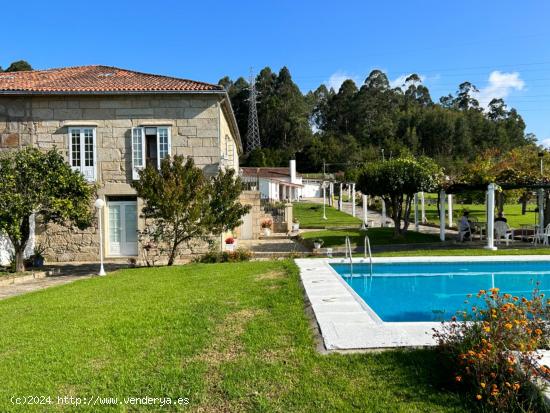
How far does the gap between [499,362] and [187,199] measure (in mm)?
11368

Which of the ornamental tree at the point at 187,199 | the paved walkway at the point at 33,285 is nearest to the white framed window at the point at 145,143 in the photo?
the ornamental tree at the point at 187,199

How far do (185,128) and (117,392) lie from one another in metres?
13.7

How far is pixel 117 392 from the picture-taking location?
14.6 feet

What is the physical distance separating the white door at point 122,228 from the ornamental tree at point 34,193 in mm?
2394

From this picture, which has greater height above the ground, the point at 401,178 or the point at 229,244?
the point at 401,178

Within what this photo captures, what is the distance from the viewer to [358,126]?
93.7 meters

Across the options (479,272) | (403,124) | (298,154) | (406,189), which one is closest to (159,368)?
(479,272)

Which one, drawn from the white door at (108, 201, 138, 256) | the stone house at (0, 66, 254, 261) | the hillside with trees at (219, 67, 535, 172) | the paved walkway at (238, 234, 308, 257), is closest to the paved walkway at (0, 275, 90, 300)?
the white door at (108, 201, 138, 256)

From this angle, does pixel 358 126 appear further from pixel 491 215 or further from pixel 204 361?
pixel 204 361

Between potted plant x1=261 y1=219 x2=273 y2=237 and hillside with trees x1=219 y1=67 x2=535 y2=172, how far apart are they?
46.3 metres

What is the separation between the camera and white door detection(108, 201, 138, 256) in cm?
1762

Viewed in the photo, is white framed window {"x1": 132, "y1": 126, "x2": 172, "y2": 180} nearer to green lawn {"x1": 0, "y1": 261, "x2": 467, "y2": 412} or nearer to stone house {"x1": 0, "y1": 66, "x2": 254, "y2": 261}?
stone house {"x1": 0, "y1": 66, "x2": 254, "y2": 261}

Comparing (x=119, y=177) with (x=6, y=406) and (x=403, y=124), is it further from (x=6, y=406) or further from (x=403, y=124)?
(x=403, y=124)

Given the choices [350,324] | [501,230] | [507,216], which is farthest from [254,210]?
[507,216]
